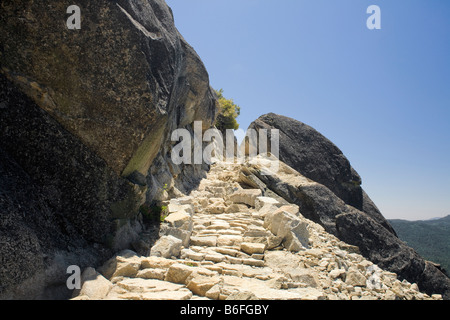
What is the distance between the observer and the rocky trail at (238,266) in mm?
5224

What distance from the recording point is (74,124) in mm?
6090

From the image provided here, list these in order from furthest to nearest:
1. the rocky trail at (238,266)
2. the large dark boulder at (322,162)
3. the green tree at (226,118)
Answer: the green tree at (226,118), the large dark boulder at (322,162), the rocky trail at (238,266)

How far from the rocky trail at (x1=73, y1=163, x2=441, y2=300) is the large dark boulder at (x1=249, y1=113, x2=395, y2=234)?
596 centimetres

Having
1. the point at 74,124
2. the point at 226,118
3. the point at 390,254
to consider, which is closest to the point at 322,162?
the point at 390,254

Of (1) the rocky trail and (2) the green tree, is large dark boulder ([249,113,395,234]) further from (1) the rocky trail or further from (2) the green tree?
(2) the green tree

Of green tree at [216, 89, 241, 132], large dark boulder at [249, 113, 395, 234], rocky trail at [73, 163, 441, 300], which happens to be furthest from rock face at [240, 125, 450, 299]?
green tree at [216, 89, 241, 132]

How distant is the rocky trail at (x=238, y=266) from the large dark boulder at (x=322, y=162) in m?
5.96

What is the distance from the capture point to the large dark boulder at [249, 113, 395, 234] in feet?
56.4

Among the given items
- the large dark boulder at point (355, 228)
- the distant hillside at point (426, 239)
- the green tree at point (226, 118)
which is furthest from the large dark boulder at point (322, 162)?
the distant hillside at point (426, 239)

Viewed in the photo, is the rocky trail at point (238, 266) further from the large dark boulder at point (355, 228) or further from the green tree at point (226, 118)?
the green tree at point (226, 118)

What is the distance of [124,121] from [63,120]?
1.33 metres

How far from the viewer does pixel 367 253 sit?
11656 millimetres

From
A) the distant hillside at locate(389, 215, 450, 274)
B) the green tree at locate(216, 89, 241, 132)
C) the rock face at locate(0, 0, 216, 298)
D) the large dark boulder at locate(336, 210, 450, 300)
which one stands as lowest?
the distant hillside at locate(389, 215, 450, 274)
